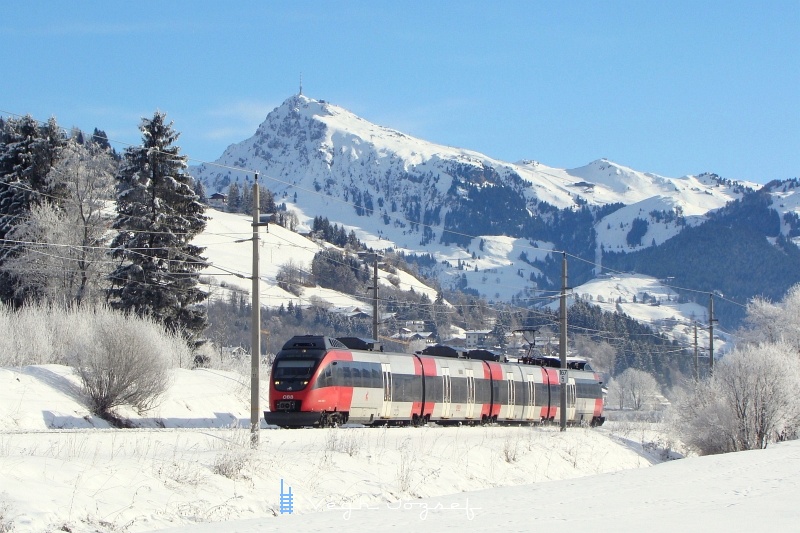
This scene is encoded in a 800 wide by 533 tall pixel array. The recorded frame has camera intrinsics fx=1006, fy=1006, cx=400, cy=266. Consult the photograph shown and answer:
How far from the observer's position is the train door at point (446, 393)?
45938mm

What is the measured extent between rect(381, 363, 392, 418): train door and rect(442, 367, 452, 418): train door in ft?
17.0

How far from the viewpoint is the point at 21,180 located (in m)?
63.9

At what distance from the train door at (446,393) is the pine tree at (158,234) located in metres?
15.9

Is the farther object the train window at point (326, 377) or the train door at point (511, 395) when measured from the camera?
the train door at point (511, 395)

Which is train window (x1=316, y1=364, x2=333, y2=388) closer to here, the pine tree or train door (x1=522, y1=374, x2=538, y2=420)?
the pine tree

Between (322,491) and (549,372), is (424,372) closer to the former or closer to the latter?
(549,372)

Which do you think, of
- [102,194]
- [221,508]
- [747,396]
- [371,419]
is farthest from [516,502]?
[102,194]

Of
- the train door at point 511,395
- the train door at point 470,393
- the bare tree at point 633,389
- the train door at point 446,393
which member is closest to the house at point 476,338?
the bare tree at point 633,389

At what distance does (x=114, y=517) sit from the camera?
17391 mm

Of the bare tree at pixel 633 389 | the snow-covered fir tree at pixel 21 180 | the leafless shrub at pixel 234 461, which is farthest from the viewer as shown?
the bare tree at pixel 633 389

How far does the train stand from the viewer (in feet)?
122

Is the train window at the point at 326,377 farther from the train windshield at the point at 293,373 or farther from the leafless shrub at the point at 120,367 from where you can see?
the leafless shrub at the point at 120,367

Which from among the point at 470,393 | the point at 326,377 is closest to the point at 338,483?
the point at 326,377

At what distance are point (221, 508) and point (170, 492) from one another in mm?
1048
